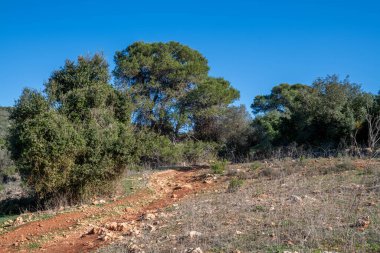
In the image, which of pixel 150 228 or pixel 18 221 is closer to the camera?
pixel 150 228

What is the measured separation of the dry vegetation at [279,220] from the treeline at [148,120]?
11.3ft

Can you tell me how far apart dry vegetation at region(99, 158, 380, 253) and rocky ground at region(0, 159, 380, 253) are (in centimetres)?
2

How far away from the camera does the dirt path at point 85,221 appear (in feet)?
24.3

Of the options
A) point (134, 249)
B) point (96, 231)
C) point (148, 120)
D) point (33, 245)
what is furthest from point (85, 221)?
point (148, 120)

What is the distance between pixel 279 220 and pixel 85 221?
193 inches

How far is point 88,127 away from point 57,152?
160 cm

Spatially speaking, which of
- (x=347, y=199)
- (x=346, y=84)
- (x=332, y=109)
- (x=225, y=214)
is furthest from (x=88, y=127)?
(x=346, y=84)

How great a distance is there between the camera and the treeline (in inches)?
422

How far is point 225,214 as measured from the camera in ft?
24.5

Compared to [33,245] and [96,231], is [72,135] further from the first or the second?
[33,245]

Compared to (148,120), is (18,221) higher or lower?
lower

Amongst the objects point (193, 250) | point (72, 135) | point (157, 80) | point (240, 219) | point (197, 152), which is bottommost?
point (193, 250)

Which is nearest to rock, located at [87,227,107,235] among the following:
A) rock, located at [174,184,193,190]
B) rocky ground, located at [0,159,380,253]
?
rocky ground, located at [0,159,380,253]

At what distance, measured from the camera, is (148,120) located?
23875mm
